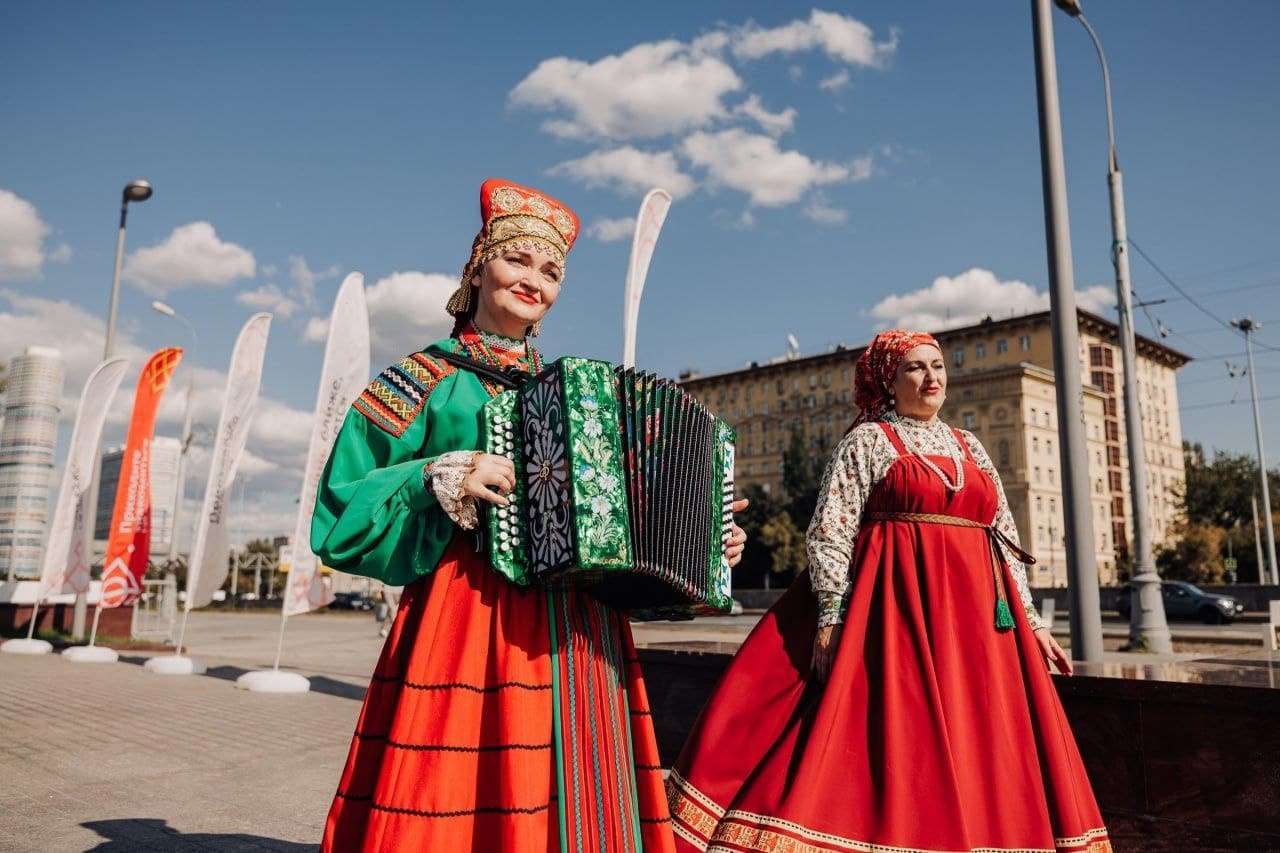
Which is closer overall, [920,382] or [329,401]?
[920,382]

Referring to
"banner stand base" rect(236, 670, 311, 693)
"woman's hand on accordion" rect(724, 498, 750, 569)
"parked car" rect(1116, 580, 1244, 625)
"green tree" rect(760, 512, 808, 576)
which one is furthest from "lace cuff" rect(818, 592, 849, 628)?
"green tree" rect(760, 512, 808, 576)

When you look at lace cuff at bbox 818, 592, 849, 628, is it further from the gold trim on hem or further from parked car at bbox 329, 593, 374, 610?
parked car at bbox 329, 593, 374, 610

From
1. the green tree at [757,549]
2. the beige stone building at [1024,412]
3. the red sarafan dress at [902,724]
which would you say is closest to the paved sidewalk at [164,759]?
the red sarafan dress at [902,724]

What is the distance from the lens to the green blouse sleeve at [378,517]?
7.22ft

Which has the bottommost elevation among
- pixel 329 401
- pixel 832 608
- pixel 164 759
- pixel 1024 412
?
pixel 164 759

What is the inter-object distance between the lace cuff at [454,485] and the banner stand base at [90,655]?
48.1 feet

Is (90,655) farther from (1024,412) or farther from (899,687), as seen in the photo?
(1024,412)

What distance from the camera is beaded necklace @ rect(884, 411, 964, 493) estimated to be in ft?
11.9

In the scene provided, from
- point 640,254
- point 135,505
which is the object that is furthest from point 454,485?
point 135,505

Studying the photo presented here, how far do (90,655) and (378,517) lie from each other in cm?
1465

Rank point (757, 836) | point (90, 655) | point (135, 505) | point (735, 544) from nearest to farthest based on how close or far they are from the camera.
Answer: point (735, 544) < point (757, 836) < point (135, 505) < point (90, 655)

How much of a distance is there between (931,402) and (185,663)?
41.3 ft

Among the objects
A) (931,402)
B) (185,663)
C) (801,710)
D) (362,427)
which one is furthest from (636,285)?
(185,663)

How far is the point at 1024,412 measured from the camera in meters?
70.9
